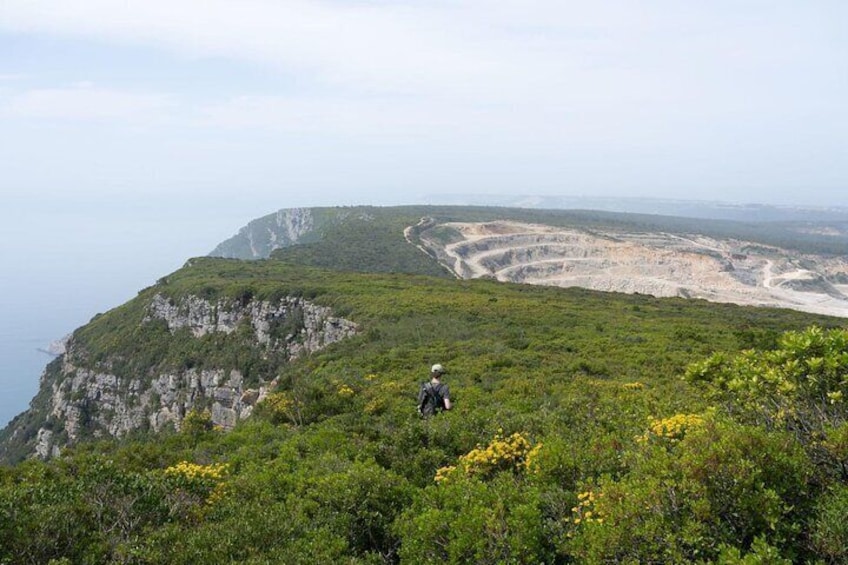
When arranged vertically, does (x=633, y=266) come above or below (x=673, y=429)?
below

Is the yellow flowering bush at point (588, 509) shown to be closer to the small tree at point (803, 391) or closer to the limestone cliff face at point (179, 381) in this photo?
the small tree at point (803, 391)

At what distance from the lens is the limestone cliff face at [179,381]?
4762 cm

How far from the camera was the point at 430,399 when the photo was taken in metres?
15.2

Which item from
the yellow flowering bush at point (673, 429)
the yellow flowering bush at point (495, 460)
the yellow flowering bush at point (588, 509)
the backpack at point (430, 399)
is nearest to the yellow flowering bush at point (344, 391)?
the backpack at point (430, 399)

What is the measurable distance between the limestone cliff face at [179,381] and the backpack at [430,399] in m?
25.7

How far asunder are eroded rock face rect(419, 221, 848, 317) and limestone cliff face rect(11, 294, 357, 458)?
52.2 m

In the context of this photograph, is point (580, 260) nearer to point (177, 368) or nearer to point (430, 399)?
point (177, 368)

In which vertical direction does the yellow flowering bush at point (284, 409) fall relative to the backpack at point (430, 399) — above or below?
below

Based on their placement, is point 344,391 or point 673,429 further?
point 344,391

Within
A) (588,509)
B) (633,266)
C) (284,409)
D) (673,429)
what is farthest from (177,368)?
→ (633,266)

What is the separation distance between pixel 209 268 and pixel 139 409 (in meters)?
29.4

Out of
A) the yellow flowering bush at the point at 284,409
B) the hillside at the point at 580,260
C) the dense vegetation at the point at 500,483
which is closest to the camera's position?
the dense vegetation at the point at 500,483

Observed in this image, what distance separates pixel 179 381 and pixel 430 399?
157ft

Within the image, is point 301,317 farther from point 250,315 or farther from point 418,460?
point 418,460
